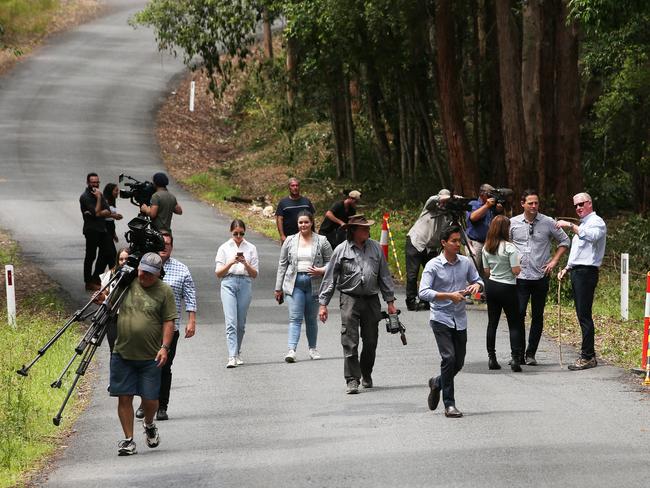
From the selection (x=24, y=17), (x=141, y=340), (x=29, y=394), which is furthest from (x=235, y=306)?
(x=24, y=17)

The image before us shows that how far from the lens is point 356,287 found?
45.4ft

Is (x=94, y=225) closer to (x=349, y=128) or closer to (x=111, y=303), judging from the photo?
(x=111, y=303)

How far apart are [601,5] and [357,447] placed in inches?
361

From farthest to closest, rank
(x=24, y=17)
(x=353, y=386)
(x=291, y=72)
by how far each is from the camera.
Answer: (x=24, y=17)
(x=291, y=72)
(x=353, y=386)

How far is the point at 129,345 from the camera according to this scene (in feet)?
36.2

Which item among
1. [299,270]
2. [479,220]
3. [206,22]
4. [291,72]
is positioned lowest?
[299,270]

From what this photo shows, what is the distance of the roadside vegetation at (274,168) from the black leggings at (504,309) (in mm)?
4451

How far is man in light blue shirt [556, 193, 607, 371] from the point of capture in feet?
49.6

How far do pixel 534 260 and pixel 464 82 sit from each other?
21.1 metres

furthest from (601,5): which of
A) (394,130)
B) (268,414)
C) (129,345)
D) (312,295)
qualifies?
(394,130)

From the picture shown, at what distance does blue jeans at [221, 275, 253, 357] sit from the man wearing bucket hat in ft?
6.83

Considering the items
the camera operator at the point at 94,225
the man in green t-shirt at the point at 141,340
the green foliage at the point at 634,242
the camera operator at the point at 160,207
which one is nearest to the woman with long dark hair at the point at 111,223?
the camera operator at the point at 94,225

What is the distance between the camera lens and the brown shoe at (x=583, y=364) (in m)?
15.2

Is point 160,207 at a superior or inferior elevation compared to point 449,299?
superior
